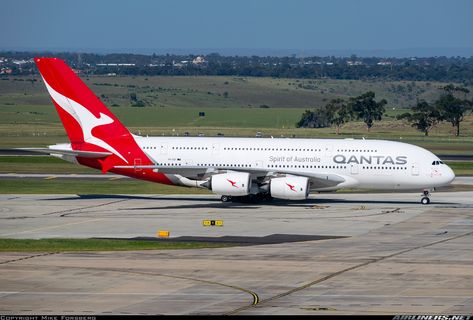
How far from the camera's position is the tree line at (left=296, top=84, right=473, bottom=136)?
528 feet

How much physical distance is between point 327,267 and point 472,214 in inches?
888

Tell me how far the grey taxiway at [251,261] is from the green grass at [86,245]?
141cm

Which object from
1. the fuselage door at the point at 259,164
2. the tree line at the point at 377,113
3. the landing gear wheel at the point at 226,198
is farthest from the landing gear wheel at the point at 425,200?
the tree line at the point at 377,113

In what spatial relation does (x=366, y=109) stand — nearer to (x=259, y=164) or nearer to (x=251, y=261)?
(x=259, y=164)

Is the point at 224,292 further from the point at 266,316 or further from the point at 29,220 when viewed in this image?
the point at 29,220

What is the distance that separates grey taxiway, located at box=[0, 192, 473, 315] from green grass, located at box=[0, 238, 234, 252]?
1408 millimetres

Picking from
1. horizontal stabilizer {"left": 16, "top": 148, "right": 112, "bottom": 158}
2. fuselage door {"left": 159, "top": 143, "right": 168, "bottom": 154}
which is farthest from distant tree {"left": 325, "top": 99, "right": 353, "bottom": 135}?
horizontal stabilizer {"left": 16, "top": 148, "right": 112, "bottom": 158}

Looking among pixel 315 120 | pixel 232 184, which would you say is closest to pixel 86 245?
pixel 232 184

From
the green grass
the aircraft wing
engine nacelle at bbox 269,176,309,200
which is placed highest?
the aircraft wing

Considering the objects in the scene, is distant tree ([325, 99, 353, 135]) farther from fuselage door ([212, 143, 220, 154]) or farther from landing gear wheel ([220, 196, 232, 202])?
fuselage door ([212, 143, 220, 154])

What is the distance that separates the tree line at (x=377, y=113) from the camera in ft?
528

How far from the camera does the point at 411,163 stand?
223 ft

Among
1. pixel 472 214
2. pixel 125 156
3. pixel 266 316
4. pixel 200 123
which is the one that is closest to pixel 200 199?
pixel 125 156

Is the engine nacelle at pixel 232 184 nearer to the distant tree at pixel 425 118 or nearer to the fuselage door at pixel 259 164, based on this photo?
the fuselage door at pixel 259 164
